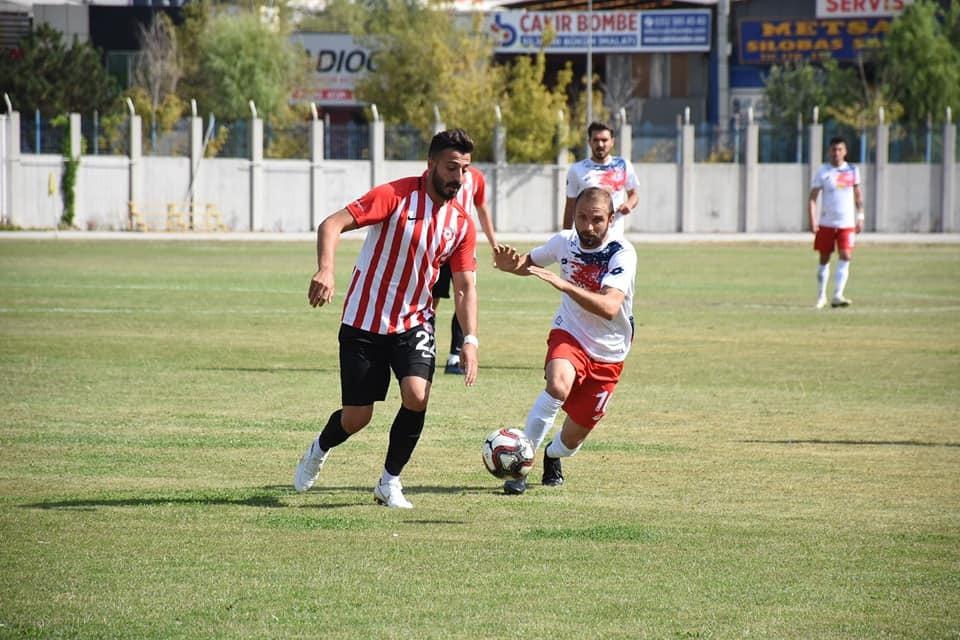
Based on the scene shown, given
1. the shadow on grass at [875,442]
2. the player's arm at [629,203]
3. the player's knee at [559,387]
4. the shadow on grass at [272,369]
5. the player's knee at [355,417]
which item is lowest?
the shadow on grass at [875,442]

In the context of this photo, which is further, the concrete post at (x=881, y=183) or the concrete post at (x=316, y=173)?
the concrete post at (x=881, y=183)

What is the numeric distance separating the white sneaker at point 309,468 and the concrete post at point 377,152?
48.0m

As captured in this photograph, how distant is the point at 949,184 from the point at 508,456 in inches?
2132

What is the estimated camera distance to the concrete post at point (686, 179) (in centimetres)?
5903

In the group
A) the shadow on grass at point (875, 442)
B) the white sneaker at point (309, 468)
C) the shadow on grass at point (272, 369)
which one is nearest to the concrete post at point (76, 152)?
the shadow on grass at point (272, 369)

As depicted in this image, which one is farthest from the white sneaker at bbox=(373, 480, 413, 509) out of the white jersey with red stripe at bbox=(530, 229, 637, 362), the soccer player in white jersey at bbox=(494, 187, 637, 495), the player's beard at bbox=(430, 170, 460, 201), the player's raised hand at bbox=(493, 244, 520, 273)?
the player's beard at bbox=(430, 170, 460, 201)

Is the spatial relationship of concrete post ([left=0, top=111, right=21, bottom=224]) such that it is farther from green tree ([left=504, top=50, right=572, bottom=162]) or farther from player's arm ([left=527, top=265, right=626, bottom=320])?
player's arm ([left=527, top=265, right=626, bottom=320])

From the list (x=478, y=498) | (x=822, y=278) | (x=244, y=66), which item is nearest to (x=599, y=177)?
(x=478, y=498)

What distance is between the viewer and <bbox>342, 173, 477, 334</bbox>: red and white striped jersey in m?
8.62

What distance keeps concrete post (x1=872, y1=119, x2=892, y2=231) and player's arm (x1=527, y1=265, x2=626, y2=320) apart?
173ft

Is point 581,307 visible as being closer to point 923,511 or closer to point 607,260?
point 607,260

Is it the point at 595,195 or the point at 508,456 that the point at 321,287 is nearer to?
the point at 508,456

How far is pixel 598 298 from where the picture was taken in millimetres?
8930

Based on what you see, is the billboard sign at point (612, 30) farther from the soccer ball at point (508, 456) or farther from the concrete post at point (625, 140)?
the soccer ball at point (508, 456)
